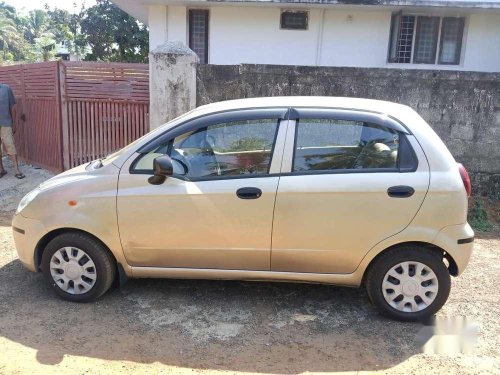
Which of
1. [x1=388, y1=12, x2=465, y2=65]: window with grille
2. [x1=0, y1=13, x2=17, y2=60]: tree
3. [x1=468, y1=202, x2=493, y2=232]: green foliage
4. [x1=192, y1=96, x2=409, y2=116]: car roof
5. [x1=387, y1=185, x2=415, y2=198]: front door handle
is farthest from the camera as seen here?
[x1=0, y1=13, x2=17, y2=60]: tree

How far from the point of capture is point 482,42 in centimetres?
1023

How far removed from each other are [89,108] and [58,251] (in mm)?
4364

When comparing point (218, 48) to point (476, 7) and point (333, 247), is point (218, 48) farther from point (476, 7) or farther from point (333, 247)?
point (333, 247)

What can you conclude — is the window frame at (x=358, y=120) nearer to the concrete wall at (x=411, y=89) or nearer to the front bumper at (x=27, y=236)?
the front bumper at (x=27, y=236)

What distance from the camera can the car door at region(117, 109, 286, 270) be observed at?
11.5 ft

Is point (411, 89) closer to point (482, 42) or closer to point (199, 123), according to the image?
point (199, 123)

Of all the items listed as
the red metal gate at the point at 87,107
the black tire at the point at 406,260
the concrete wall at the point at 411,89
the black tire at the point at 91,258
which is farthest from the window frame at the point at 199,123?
the red metal gate at the point at 87,107

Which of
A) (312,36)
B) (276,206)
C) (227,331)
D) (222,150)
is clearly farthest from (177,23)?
(227,331)

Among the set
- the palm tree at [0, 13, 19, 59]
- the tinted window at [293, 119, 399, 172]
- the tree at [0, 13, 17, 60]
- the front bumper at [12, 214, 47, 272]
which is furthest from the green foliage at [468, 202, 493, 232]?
the tree at [0, 13, 17, 60]

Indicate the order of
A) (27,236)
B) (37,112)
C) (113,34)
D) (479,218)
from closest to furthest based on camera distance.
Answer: (27,236) < (479,218) < (37,112) < (113,34)

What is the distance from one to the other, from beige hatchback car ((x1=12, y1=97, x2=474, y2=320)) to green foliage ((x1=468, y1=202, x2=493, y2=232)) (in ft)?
10.1

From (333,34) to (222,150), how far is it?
7514mm

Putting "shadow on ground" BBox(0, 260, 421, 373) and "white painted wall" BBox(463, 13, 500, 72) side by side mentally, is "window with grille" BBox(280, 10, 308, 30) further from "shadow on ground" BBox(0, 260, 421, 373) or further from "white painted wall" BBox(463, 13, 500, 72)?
"shadow on ground" BBox(0, 260, 421, 373)

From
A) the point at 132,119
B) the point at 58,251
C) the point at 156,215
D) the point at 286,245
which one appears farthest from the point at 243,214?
the point at 132,119
